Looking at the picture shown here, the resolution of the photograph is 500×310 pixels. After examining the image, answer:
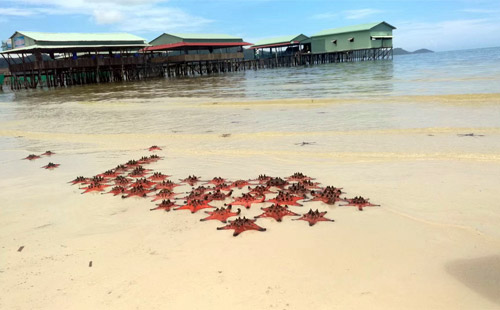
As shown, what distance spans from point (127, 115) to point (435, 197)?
1516 centimetres

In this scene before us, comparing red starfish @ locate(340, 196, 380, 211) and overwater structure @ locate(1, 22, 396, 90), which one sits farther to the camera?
overwater structure @ locate(1, 22, 396, 90)

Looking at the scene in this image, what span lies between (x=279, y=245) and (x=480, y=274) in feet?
6.16

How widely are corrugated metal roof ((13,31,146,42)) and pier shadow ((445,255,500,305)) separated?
5191cm

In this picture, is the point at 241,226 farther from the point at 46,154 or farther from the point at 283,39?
the point at 283,39

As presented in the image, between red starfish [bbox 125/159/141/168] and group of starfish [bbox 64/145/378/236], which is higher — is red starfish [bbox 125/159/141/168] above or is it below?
above

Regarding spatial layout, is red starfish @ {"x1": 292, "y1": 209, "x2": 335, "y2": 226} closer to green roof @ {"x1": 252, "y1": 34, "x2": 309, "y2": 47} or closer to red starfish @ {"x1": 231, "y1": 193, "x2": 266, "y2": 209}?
red starfish @ {"x1": 231, "y1": 193, "x2": 266, "y2": 209}

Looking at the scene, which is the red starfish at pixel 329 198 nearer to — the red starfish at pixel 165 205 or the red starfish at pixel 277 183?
the red starfish at pixel 277 183

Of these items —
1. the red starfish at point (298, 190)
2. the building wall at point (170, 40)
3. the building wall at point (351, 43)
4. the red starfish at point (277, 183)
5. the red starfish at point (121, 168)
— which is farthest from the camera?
the building wall at point (351, 43)

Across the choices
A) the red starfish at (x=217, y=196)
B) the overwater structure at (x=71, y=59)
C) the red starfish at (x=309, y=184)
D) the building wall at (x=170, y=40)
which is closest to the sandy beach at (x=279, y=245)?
the red starfish at (x=309, y=184)

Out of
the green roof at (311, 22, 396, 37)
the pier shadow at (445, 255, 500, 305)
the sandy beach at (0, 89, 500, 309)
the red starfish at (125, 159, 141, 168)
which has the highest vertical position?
the green roof at (311, 22, 396, 37)

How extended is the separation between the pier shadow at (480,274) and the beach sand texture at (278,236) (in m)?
0.01

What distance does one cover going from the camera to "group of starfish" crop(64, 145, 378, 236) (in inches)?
199

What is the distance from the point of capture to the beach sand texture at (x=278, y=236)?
3455 mm

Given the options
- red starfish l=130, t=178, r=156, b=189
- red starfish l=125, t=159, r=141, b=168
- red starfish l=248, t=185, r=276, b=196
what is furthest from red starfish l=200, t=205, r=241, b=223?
red starfish l=125, t=159, r=141, b=168
